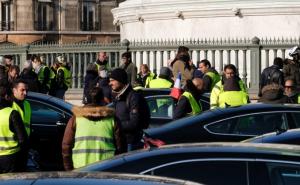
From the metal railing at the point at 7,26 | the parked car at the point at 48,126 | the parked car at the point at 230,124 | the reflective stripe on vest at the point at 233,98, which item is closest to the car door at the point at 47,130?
the parked car at the point at 48,126

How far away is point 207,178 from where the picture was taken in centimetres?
815

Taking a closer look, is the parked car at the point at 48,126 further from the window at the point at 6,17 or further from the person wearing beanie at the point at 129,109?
the window at the point at 6,17

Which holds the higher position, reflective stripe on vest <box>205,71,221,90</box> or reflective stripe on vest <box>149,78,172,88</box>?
reflective stripe on vest <box>205,71,221,90</box>

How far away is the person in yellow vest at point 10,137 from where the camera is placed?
1228 centimetres

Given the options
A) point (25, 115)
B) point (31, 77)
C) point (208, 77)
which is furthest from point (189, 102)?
point (31, 77)

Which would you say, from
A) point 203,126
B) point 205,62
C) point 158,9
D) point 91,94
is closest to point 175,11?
point 158,9

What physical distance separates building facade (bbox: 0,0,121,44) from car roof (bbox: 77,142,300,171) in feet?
241

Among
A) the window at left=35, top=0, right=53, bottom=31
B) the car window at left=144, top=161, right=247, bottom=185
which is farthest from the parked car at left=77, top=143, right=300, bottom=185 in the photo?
the window at left=35, top=0, right=53, bottom=31

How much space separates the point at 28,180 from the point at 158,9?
87.3ft

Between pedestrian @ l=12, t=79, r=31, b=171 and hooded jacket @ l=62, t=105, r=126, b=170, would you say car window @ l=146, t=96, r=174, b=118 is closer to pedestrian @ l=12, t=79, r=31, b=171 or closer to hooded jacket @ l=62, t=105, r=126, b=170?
pedestrian @ l=12, t=79, r=31, b=171

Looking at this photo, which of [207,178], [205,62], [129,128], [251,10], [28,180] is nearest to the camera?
[28,180]

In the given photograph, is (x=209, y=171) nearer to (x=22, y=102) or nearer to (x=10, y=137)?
(x=10, y=137)

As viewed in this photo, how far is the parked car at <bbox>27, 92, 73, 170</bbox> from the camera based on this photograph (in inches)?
666

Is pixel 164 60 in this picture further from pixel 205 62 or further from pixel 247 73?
pixel 205 62
